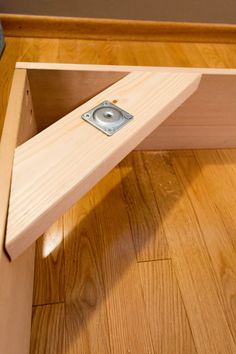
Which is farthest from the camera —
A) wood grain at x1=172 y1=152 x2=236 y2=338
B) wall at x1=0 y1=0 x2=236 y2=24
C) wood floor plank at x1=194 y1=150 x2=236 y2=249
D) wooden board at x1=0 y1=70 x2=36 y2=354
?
wall at x1=0 y1=0 x2=236 y2=24

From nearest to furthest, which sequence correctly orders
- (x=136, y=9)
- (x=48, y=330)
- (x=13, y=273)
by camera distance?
(x=13, y=273)
(x=48, y=330)
(x=136, y=9)

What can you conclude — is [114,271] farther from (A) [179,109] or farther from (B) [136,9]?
(B) [136,9]

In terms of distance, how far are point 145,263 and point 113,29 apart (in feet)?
2.25

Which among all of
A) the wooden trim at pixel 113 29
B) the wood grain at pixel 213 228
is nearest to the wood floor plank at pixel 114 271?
the wood grain at pixel 213 228

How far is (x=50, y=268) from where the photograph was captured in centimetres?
48

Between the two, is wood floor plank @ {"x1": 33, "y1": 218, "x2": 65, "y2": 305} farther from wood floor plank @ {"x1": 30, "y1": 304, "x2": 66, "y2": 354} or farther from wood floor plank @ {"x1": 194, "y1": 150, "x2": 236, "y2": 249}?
wood floor plank @ {"x1": 194, "y1": 150, "x2": 236, "y2": 249}

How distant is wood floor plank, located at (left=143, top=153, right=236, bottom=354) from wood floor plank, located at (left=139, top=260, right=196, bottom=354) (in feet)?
0.04

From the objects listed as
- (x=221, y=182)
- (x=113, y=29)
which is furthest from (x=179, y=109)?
(x=113, y=29)

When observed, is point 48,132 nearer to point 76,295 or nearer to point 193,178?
point 76,295

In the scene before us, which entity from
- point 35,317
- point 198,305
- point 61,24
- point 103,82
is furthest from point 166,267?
point 61,24

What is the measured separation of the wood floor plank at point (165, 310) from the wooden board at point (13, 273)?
183 mm

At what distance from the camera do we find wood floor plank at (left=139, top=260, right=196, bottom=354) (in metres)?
0.43

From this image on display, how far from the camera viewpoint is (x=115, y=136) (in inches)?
14.5

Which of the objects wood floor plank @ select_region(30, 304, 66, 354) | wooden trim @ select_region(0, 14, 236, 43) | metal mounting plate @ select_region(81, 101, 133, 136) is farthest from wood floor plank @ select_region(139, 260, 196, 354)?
wooden trim @ select_region(0, 14, 236, 43)
